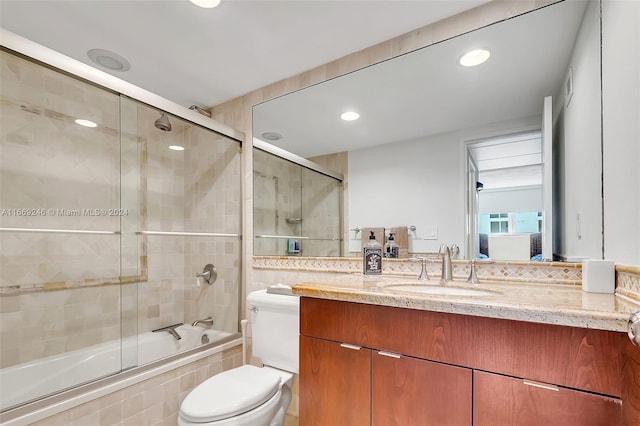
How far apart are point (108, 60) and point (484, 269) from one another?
97.0 inches

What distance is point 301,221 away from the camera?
2.12 m

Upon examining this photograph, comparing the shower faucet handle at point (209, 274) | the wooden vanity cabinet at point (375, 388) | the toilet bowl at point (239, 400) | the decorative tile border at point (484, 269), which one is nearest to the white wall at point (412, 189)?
the decorative tile border at point (484, 269)

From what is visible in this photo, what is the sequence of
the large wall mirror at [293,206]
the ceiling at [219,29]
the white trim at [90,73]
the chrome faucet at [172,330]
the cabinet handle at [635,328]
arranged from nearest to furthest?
the cabinet handle at [635,328] → the white trim at [90,73] → the ceiling at [219,29] → the large wall mirror at [293,206] → the chrome faucet at [172,330]

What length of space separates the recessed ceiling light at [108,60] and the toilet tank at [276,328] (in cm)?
167

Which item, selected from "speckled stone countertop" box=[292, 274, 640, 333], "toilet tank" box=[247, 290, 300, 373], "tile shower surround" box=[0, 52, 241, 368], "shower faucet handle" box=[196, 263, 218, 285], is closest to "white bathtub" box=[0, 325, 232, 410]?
A: "tile shower surround" box=[0, 52, 241, 368]

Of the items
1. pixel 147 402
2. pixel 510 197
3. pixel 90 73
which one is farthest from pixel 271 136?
pixel 147 402

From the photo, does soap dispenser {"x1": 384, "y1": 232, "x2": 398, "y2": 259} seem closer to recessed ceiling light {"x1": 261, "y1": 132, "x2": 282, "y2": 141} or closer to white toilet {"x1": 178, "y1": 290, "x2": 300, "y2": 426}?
white toilet {"x1": 178, "y1": 290, "x2": 300, "y2": 426}

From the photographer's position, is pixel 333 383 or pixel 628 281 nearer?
pixel 628 281

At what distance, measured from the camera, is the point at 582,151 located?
4.09ft

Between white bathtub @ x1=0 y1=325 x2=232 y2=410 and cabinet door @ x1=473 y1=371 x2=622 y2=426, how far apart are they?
171cm

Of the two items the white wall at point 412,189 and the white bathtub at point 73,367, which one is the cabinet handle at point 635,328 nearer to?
the white wall at point 412,189

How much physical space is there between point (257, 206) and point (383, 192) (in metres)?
0.98

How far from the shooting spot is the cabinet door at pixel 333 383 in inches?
43.0

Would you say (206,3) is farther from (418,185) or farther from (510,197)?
(510,197)
